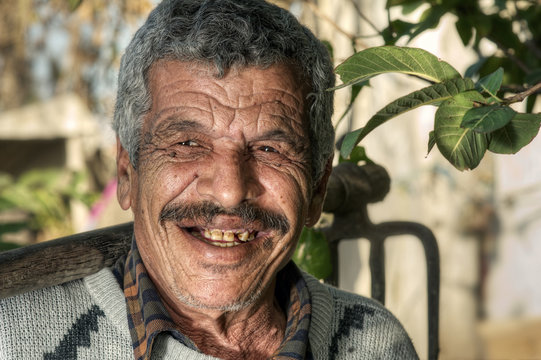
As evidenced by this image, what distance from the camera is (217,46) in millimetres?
1483

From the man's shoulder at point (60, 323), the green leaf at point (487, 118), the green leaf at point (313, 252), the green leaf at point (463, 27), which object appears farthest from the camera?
the green leaf at point (313, 252)

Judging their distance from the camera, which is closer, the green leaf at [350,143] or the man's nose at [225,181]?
the green leaf at [350,143]

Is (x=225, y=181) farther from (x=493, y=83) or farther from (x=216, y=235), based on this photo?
(x=493, y=83)

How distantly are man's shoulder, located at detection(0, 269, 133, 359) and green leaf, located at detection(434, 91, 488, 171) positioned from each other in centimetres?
87

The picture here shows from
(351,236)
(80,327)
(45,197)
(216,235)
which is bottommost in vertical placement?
(45,197)

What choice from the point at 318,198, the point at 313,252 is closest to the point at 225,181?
the point at 318,198

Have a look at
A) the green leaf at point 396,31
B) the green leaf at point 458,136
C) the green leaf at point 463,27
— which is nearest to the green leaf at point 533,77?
the green leaf at point 463,27

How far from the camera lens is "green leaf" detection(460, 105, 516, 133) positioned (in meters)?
1.01

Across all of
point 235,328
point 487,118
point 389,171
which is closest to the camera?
point 487,118

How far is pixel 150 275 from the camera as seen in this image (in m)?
1.64

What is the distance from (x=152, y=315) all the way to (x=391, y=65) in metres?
0.77

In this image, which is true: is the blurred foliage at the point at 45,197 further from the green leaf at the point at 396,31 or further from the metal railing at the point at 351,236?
the green leaf at the point at 396,31

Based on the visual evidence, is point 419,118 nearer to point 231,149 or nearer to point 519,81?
point 519,81

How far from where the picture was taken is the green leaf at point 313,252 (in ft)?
6.54
